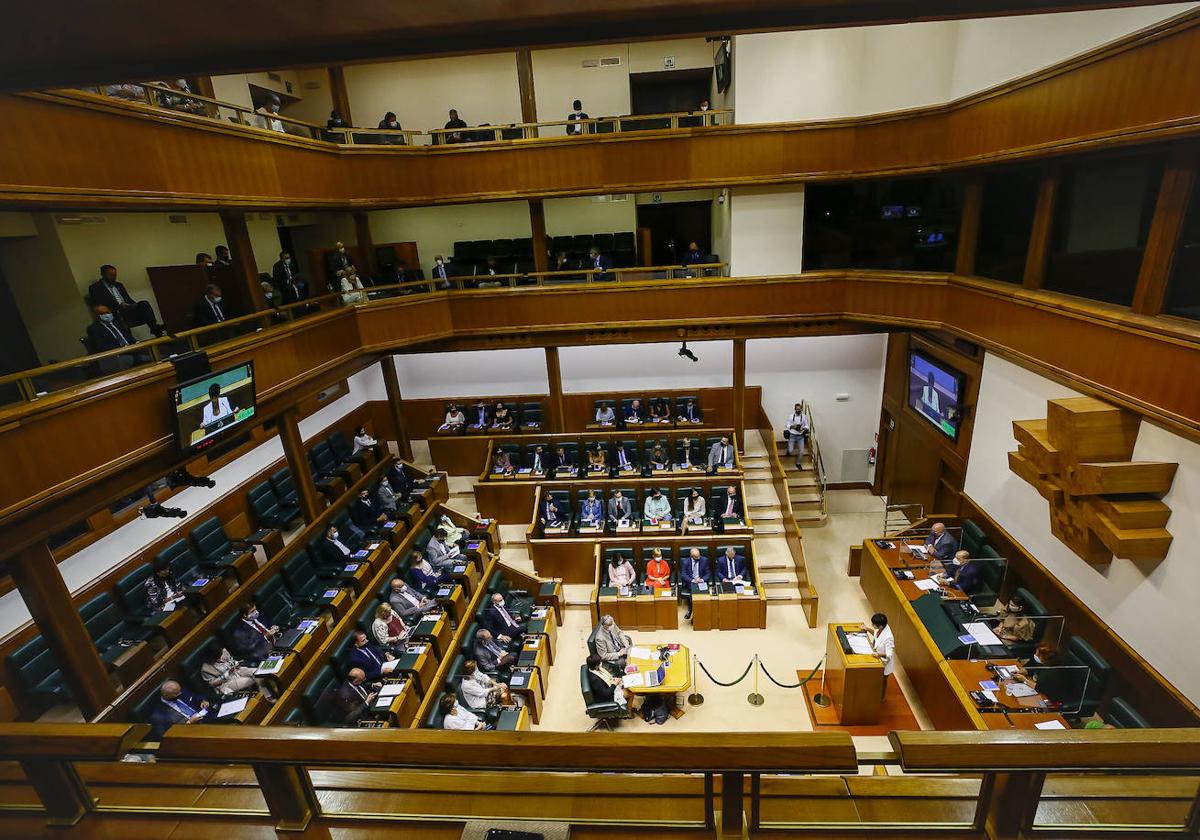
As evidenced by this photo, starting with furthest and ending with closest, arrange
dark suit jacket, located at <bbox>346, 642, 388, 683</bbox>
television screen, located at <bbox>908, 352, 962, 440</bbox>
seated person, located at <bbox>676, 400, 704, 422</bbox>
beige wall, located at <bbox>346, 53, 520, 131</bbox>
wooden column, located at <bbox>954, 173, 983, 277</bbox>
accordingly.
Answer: beige wall, located at <bbox>346, 53, 520, 131</bbox>
seated person, located at <bbox>676, 400, 704, 422</bbox>
television screen, located at <bbox>908, 352, 962, 440</bbox>
wooden column, located at <bbox>954, 173, 983, 277</bbox>
dark suit jacket, located at <bbox>346, 642, 388, 683</bbox>

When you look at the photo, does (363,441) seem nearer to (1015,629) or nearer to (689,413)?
(689,413)

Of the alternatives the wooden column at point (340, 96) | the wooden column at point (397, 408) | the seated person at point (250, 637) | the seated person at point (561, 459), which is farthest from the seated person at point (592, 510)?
the wooden column at point (340, 96)

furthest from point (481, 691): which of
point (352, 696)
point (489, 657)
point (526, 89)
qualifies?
point (526, 89)

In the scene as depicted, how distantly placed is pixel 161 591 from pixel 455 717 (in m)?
4.53

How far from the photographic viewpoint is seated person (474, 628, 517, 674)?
7266 millimetres

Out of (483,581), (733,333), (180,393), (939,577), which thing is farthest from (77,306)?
(939,577)

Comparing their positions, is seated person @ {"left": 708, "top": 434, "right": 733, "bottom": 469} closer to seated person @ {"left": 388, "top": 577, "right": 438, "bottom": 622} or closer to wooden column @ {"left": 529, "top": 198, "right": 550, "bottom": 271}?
wooden column @ {"left": 529, "top": 198, "right": 550, "bottom": 271}

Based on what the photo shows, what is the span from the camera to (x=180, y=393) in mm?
5969

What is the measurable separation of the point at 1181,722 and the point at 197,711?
9.23 m

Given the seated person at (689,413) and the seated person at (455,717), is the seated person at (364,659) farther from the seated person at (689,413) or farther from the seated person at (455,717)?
the seated person at (689,413)

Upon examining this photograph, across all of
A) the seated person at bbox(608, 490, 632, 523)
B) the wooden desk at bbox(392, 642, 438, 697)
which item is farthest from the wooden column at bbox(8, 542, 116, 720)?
the seated person at bbox(608, 490, 632, 523)

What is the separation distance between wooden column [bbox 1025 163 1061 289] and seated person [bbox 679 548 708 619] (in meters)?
5.48

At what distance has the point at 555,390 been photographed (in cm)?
1234

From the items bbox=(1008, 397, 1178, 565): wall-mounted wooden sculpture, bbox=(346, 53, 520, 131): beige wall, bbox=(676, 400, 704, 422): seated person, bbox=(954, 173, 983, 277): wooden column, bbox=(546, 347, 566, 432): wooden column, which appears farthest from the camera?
bbox=(346, 53, 520, 131): beige wall
